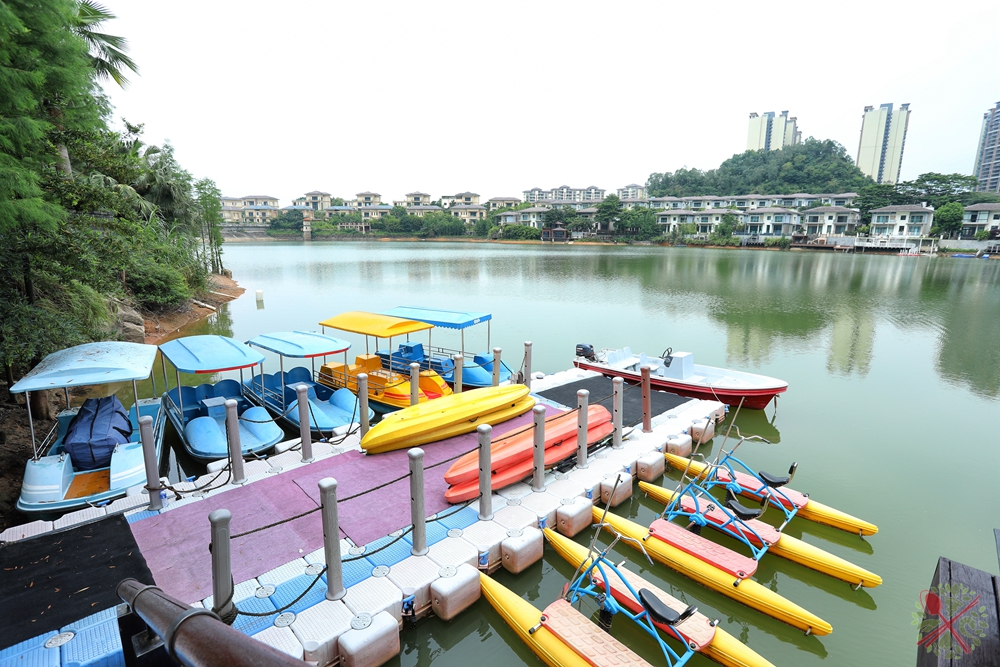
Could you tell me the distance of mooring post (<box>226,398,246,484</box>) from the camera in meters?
7.25

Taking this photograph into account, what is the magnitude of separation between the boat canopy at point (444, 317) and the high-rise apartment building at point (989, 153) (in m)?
193

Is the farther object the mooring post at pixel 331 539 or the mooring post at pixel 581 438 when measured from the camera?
the mooring post at pixel 581 438

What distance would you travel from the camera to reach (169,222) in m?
30.6

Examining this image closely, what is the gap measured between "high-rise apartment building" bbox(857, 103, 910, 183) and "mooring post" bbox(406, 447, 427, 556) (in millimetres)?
189409

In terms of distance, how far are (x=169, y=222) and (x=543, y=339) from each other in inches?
996

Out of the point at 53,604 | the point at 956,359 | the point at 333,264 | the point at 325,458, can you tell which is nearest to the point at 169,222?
the point at 333,264

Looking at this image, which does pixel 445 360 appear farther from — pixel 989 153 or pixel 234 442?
pixel 989 153

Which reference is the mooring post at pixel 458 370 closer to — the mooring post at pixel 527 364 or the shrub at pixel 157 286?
the mooring post at pixel 527 364

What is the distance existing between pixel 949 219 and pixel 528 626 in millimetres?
89175

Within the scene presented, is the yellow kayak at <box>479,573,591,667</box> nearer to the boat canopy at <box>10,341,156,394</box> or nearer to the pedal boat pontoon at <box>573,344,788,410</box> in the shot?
the boat canopy at <box>10,341,156,394</box>

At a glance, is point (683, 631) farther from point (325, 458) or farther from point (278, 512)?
point (325, 458)

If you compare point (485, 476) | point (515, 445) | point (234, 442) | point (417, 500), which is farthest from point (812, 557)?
point (234, 442)

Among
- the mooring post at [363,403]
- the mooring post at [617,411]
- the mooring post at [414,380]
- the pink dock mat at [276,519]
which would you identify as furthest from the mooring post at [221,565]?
the mooring post at [617,411]

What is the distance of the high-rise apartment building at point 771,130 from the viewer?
15812 centimetres
